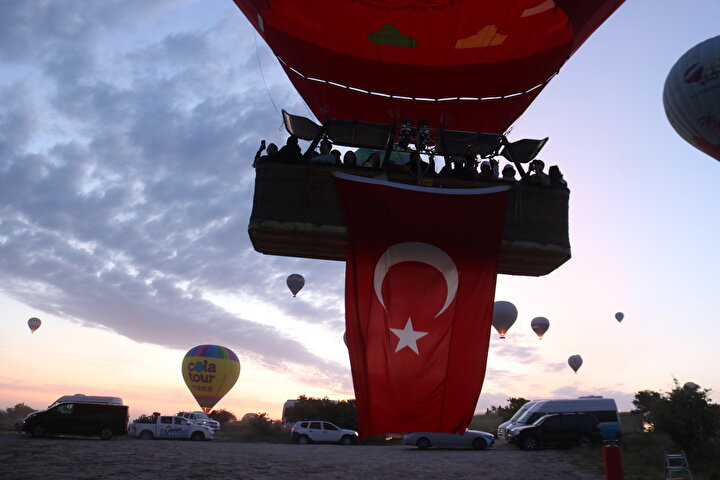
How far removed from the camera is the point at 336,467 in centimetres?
1802

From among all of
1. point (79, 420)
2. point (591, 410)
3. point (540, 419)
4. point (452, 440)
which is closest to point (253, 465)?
point (452, 440)

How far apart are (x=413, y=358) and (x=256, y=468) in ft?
41.2

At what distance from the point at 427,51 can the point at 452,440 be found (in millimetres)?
20397

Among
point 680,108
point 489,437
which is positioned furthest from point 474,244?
point 680,108

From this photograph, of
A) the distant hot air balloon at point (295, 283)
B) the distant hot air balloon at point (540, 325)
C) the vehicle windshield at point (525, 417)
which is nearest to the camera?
the vehicle windshield at point (525, 417)

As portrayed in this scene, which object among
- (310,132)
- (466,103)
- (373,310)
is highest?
(466,103)

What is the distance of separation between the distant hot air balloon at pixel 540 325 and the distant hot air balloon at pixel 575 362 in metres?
6.75

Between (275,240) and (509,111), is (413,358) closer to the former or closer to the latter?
(275,240)

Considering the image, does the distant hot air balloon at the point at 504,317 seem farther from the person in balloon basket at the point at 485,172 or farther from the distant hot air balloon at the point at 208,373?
the person in balloon basket at the point at 485,172

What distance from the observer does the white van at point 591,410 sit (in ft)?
82.2

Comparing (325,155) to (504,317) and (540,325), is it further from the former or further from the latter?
(540,325)

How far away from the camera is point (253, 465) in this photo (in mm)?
18188

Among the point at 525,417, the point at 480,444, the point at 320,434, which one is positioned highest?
the point at 525,417

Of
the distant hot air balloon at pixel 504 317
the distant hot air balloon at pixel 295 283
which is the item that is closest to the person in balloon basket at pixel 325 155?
the distant hot air balloon at pixel 295 283
